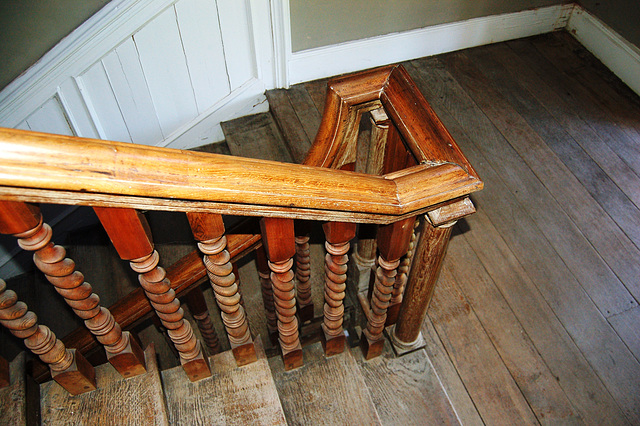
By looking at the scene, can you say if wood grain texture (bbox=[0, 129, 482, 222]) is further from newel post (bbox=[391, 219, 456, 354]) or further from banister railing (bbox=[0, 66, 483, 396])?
newel post (bbox=[391, 219, 456, 354])

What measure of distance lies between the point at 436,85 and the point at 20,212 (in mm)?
2224

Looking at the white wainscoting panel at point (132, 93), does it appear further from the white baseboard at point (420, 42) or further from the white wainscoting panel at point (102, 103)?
the white baseboard at point (420, 42)

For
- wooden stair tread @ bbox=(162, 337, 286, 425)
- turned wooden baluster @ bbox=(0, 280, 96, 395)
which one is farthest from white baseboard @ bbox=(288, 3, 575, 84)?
turned wooden baluster @ bbox=(0, 280, 96, 395)

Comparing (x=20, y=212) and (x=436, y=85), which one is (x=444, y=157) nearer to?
(x=20, y=212)

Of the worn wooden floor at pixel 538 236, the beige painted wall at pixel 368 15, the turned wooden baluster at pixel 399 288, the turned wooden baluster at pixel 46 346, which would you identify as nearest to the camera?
the turned wooden baluster at pixel 46 346

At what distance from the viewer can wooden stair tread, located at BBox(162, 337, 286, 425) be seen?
1154 millimetres

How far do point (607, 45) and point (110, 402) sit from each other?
2.87 meters

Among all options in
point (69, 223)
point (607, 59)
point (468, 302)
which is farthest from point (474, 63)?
point (69, 223)

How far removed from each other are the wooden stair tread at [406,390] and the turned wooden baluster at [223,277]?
0.38m

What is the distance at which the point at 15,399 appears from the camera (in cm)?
103

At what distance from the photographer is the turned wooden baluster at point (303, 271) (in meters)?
1.26

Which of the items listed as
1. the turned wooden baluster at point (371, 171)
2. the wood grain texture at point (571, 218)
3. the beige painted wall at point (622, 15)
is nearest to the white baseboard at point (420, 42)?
the beige painted wall at point (622, 15)

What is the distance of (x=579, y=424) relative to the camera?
151cm

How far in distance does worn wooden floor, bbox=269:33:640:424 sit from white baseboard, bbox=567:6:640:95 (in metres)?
0.05
